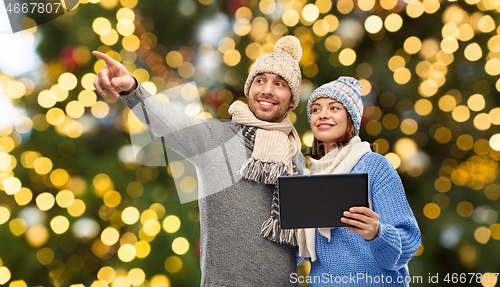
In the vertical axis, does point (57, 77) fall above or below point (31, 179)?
above

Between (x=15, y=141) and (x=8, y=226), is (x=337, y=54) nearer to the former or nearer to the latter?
(x=15, y=141)

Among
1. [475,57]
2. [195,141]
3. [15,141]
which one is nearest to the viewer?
[195,141]

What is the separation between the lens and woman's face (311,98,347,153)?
962 millimetres

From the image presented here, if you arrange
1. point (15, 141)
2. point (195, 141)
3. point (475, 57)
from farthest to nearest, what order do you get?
point (475, 57) → point (15, 141) → point (195, 141)

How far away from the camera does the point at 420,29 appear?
129cm

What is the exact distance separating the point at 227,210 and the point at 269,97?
367 mm

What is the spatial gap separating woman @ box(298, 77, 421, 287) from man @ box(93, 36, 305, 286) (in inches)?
3.6

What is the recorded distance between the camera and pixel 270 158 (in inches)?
37.6

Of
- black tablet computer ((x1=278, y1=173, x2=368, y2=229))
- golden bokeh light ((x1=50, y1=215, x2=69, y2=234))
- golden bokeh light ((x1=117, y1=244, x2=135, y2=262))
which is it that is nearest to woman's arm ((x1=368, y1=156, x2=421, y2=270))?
black tablet computer ((x1=278, y1=173, x2=368, y2=229))

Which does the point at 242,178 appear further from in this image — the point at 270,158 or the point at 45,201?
the point at 45,201

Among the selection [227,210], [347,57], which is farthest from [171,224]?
[347,57]

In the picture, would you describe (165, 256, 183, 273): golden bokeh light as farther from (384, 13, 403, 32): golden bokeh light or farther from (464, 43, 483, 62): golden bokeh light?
(464, 43, 483, 62): golden bokeh light

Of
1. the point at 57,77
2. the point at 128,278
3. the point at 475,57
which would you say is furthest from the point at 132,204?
the point at 475,57

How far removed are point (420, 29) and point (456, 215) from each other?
73 centimetres
